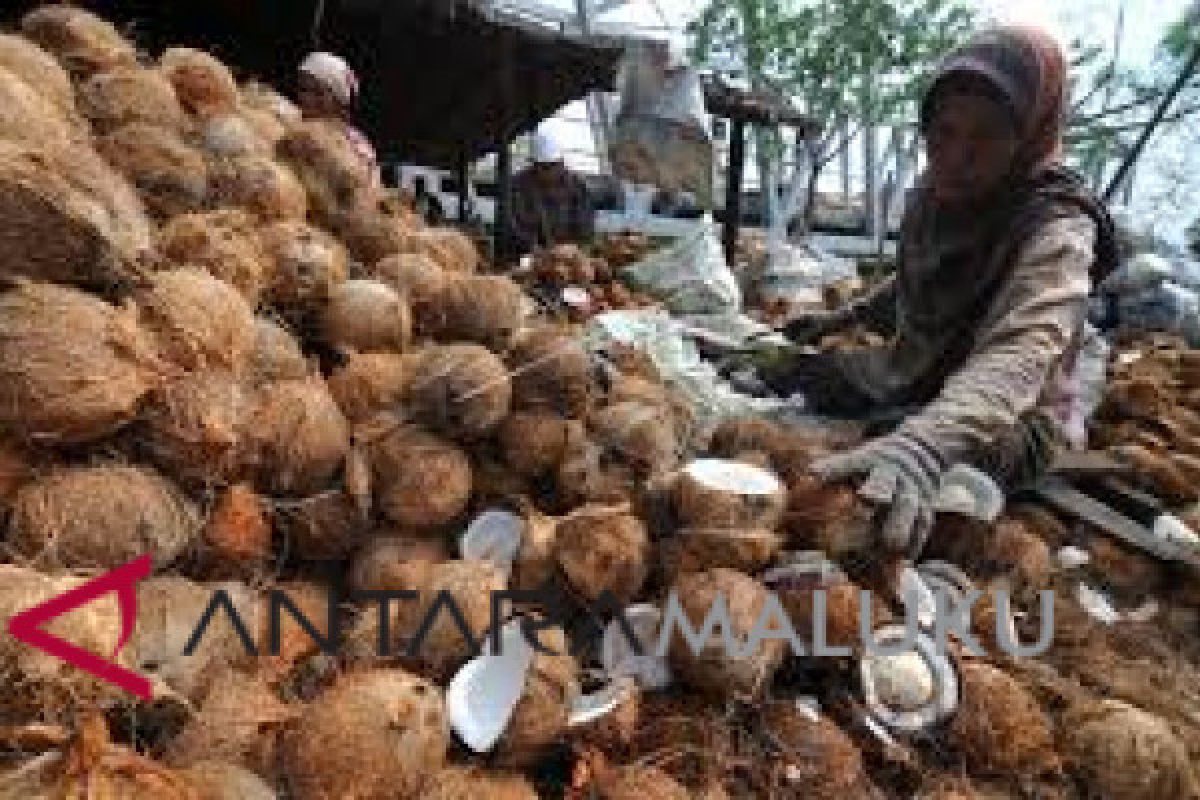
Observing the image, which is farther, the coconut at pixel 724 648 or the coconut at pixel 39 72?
the coconut at pixel 39 72

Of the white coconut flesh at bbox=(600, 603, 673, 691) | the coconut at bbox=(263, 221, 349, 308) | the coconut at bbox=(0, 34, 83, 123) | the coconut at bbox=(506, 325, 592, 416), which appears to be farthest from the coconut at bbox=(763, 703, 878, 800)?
the coconut at bbox=(0, 34, 83, 123)

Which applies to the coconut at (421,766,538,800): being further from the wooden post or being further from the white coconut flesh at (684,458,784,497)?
the wooden post

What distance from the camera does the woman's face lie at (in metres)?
3.24

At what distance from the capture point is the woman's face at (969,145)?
3238 millimetres

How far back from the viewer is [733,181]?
10.1 meters

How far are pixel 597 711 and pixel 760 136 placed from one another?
871 inches

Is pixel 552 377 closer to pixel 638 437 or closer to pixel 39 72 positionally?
pixel 638 437

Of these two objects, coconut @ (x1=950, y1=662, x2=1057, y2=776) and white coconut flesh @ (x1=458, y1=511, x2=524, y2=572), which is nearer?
coconut @ (x1=950, y1=662, x2=1057, y2=776)

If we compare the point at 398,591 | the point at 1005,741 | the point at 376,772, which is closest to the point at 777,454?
the point at 1005,741

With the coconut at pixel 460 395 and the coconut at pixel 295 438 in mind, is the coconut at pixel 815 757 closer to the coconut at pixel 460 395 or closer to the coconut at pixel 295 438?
the coconut at pixel 460 395

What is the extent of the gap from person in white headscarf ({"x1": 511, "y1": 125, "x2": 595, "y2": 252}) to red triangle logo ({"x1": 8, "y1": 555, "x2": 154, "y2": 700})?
6.32m

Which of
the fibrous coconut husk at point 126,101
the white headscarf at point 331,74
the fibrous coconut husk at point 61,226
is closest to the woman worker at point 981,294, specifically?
the fibrous coconut husk at point 61,226

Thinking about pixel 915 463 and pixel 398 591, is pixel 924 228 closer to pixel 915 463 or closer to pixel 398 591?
pixel 915 463

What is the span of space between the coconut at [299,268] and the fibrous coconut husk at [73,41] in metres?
0.92
